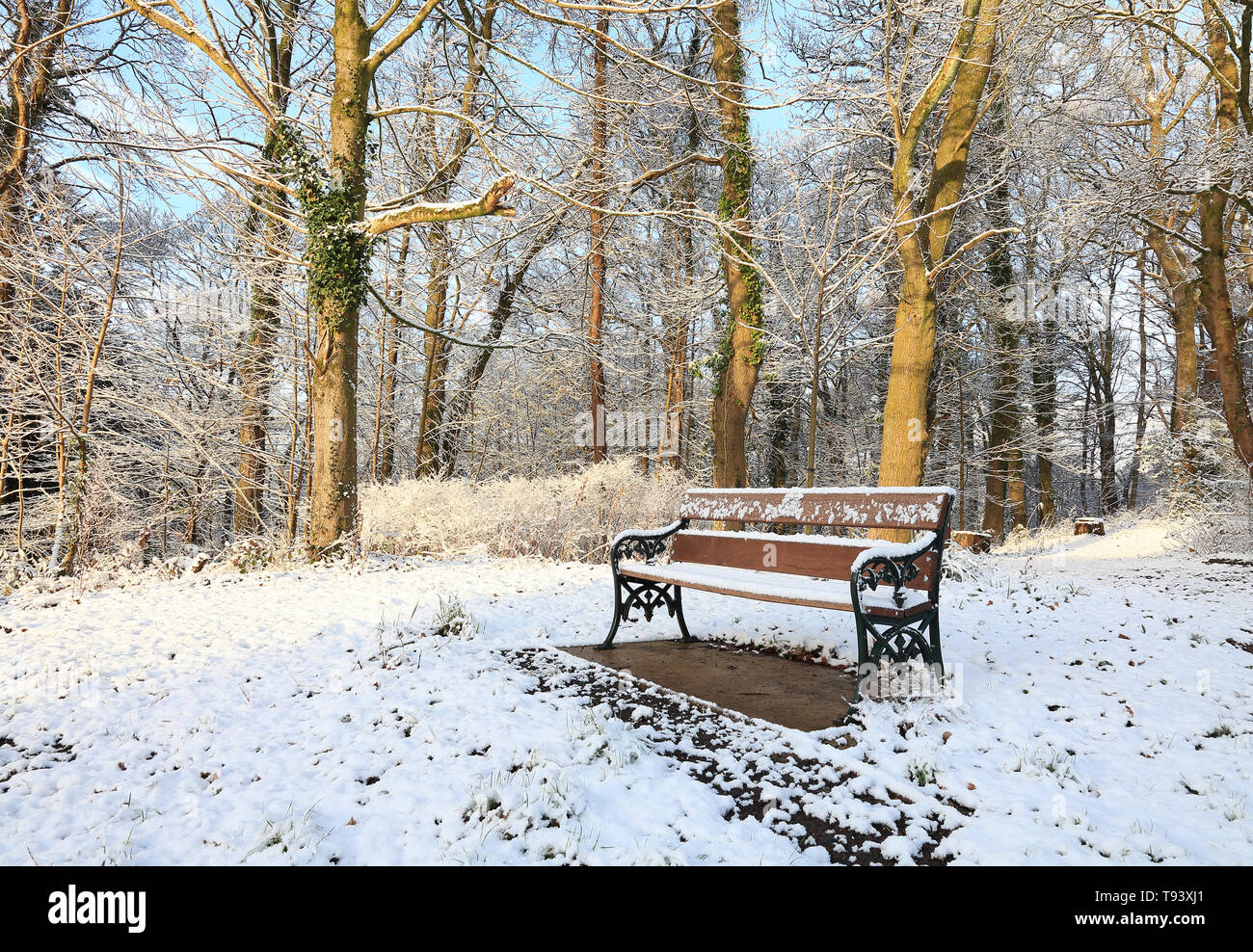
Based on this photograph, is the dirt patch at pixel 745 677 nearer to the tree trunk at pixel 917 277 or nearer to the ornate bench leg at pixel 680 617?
the ornate bench leg at pixel 680 617

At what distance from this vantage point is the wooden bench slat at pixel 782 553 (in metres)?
3.76

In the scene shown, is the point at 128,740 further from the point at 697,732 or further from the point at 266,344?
the point at 266,344

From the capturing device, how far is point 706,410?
54.6 feet

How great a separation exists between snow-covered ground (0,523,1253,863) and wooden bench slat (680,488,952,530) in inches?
35.7

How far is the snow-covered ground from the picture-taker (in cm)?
210

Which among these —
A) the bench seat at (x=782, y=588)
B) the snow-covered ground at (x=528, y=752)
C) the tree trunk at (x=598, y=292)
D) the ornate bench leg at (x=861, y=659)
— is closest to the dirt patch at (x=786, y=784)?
the snow-covered ground at (x=528, y=752)

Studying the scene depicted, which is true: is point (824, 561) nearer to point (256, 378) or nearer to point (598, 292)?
point (598, 292)

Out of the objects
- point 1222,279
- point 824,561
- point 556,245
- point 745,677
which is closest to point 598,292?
point 556,245

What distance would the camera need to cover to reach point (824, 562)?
3.90m

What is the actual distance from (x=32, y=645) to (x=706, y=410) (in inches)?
556

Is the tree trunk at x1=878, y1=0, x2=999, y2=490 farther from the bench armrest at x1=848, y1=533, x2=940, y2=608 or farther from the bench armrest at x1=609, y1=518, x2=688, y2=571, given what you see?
the bench armrest at x1=848, y1=533, x2=940, y2=608

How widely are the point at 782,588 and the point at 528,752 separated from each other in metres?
1.65
